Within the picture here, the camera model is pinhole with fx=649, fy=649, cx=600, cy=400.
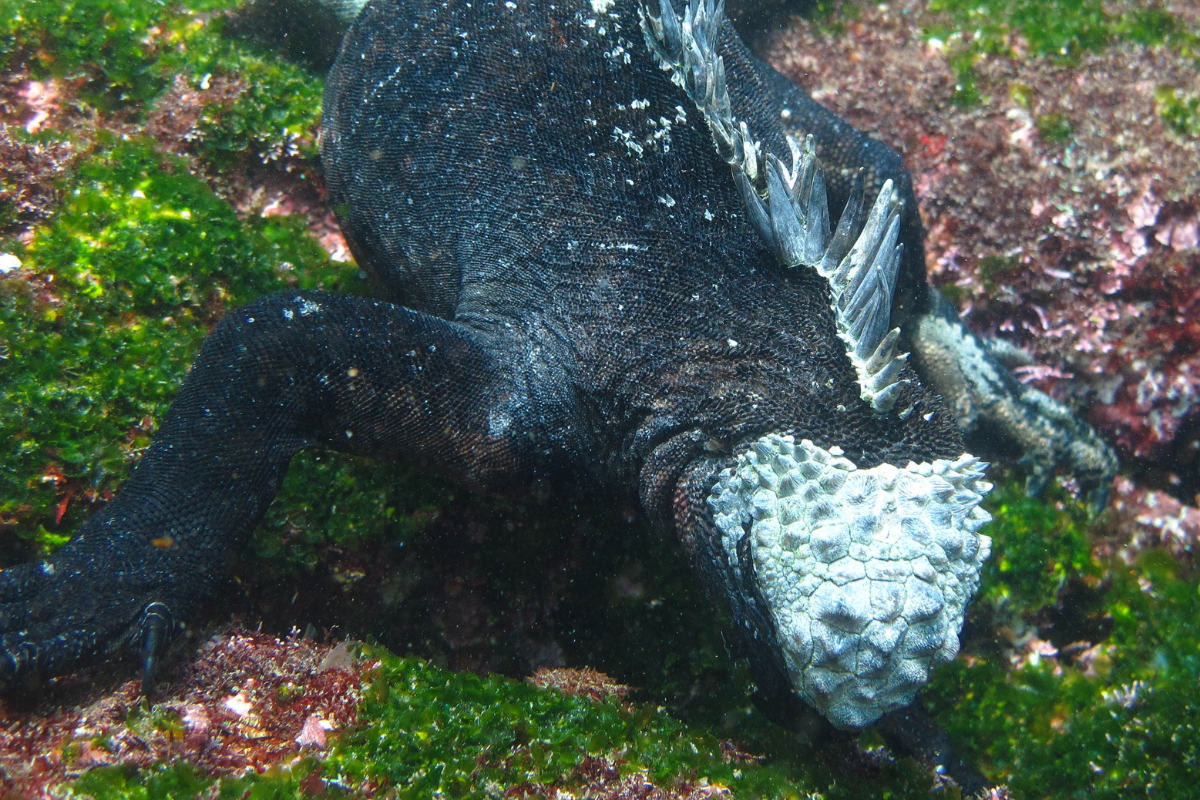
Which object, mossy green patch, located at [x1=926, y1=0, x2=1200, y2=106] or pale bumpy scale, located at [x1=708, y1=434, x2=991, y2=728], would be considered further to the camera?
mossy green patch, located at [x1=926, y1=0, x2=1200, y2=106]

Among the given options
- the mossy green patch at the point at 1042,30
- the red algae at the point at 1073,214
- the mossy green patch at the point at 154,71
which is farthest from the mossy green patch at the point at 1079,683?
the mossy green patch at the point at 154,71

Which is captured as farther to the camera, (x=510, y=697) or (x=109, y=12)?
(x=109, y=12)

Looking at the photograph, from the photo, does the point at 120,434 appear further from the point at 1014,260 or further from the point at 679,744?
the point at 1014,260

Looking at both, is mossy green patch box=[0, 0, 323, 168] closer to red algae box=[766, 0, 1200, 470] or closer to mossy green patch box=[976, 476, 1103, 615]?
red algae box=[766, 0, 1200, 470]

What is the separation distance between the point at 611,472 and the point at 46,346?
2.50 m

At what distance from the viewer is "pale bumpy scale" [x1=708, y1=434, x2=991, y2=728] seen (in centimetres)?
197

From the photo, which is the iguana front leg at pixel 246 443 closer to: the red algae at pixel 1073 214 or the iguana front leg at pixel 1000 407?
the iguana front leg at pixel 1000 407

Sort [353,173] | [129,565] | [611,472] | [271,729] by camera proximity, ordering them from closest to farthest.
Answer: [271,729] < [129,565] < [611,472] < [353,173]

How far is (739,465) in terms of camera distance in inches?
92.0

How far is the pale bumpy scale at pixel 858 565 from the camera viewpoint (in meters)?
1.97

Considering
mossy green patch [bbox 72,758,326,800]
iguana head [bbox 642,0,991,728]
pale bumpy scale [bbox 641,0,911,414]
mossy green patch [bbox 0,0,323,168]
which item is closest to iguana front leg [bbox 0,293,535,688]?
mossy green patch [bbox 72,758,326,800]

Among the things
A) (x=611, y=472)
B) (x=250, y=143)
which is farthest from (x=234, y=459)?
(x=250, y=143)

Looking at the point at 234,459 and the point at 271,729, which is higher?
the point at 234,459

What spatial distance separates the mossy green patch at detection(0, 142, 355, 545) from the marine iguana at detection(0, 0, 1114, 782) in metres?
0.57
